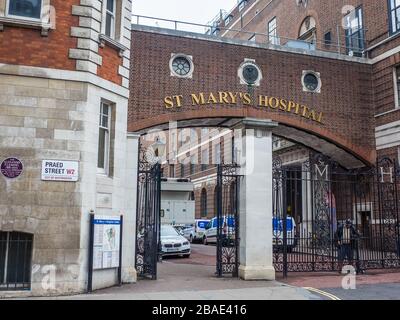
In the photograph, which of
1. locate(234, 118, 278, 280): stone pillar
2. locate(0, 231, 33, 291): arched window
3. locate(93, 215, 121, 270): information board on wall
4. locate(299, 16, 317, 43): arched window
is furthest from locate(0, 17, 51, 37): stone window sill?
locate(299, 16, 317, 43): arched window

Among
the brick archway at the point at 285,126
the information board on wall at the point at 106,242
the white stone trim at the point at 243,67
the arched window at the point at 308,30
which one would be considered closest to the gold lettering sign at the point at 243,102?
the brick archway at the point at 285,126

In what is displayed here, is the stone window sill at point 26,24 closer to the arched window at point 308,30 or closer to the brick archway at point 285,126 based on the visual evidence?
the brick archway at point 285,126

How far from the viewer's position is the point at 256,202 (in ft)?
47.2

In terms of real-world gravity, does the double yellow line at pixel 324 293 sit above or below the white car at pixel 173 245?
below

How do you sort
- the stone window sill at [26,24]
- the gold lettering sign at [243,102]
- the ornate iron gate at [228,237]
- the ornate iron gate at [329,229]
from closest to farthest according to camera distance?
1. the stone window sill at [26,24]
2. the ornate iron gate at [228,237]
3. the ornate iron gate at [329,229]
4. the gold lettering sign at [243,102]

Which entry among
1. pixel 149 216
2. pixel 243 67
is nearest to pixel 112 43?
pixel 149 216

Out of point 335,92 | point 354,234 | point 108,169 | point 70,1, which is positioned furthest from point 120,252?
point 335,92

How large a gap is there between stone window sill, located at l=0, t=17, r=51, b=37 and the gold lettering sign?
290 inches

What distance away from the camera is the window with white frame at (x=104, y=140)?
12.8m

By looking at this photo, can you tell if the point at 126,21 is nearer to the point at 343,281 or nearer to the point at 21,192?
the point at 21,192

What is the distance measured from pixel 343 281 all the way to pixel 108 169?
23.6 feet

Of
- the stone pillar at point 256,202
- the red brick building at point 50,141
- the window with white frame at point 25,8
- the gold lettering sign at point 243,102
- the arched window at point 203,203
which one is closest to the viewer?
the red brick building at point 50,141

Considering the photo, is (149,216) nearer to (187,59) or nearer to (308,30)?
(187,59)

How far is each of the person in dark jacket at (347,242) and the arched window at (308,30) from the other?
1489cm
